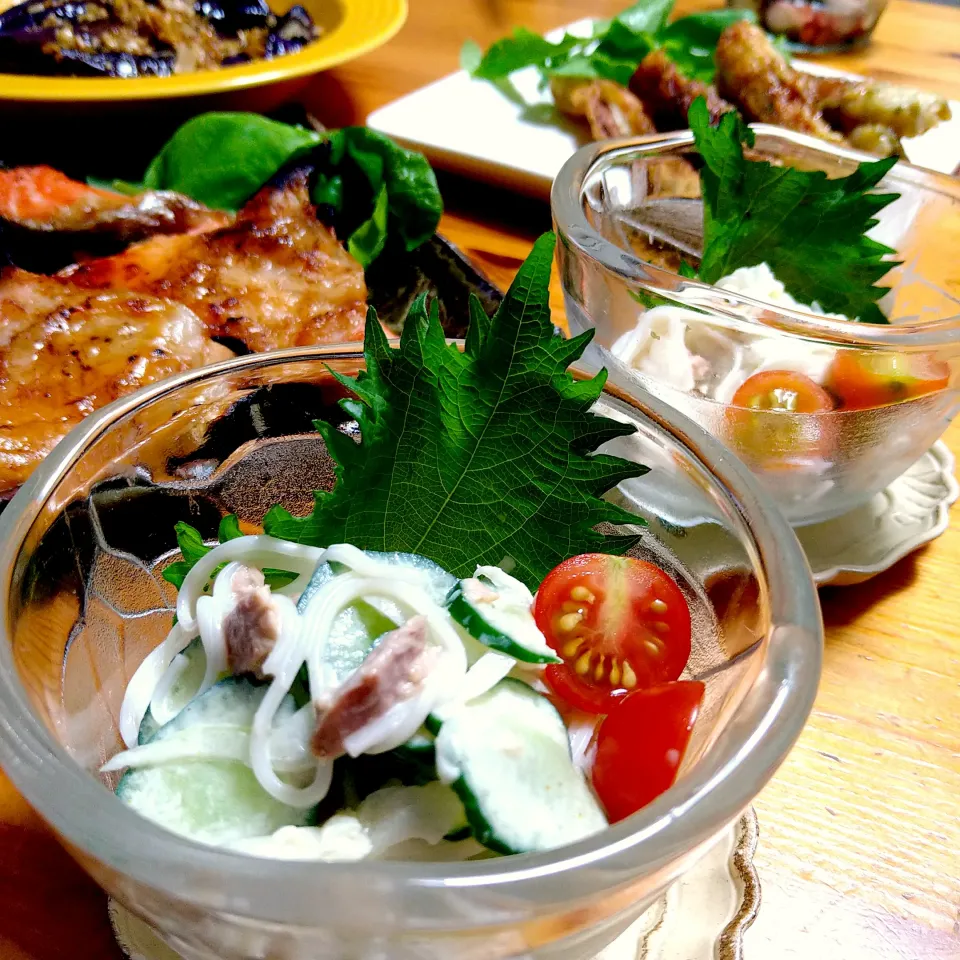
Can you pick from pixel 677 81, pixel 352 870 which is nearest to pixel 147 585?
pixel 352 870

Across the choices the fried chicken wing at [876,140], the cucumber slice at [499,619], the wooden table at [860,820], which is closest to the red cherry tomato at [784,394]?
the wooden table at [860,820]

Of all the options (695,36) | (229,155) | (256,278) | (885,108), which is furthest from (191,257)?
(695,36)

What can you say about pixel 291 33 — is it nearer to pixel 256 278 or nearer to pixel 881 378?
pixel 256 278

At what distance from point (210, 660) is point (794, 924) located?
55 centimetres

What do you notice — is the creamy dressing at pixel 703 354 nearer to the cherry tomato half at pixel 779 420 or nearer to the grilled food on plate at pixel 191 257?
the cherry tomato half at pixel 779 420

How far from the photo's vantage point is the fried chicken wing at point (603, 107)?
1925 mm

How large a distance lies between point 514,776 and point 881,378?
690 mm

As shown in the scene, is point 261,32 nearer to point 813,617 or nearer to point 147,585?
point 147,585

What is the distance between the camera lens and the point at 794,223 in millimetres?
1245

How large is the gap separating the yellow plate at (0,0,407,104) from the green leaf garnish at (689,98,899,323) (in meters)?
0.91

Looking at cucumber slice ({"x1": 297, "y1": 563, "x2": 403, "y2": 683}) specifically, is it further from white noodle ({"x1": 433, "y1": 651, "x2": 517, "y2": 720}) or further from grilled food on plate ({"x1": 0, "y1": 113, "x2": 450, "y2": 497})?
grilled food on plate ({"x1": 0, "y1": 113, "x2": 450, "y2": 497})

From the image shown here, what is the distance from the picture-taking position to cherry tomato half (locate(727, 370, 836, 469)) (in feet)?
3.31

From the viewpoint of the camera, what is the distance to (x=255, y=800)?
55 cm

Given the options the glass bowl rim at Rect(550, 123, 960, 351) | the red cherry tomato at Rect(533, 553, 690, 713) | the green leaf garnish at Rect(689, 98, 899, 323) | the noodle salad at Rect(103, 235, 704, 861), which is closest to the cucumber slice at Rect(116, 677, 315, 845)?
the noodle salad at Rect(103, 235, 704, 861)
